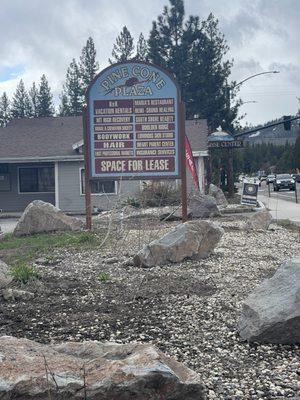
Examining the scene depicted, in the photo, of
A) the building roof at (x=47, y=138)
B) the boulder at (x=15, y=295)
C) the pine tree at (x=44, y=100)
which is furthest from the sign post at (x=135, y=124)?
the pine tree at (x=44, y=100)

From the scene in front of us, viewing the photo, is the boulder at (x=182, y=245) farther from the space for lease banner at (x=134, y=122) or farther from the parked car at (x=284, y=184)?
the parked car at (x=284, y=184)

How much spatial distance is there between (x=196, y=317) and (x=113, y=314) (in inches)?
33.0

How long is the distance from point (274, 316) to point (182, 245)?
4.27m

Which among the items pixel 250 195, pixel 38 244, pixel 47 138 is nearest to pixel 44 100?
pixel 47 138

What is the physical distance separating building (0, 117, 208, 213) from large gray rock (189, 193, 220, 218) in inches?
309

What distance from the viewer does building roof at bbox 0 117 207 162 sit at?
29.6m

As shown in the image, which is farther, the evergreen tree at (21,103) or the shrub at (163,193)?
the evergreen tree at (21,103)

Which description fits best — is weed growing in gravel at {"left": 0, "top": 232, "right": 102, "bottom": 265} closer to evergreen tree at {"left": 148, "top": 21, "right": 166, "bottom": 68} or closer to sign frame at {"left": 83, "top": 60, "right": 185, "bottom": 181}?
sign frame at {"left": 83, "top": 60, "right": 185, "bottom": 181}

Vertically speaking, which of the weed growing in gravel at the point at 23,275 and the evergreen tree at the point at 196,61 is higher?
the evergreen tree at the point at 196,61

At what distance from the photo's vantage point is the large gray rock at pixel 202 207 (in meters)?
19.3

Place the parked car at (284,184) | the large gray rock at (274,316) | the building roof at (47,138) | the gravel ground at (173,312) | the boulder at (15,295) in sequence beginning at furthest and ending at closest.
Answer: the parked car at (284,184) → the building roof at (47,138) → the boulder at (15,295) → the large gray rock at (274,316) → the gravel ground at (173,312)

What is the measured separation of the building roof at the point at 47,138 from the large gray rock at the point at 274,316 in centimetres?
2381

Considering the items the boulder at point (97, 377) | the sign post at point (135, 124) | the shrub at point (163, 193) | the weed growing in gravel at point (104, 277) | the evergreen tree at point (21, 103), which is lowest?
the weed growing in gravel at point (104, 277)

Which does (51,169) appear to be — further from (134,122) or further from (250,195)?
(134,122)
